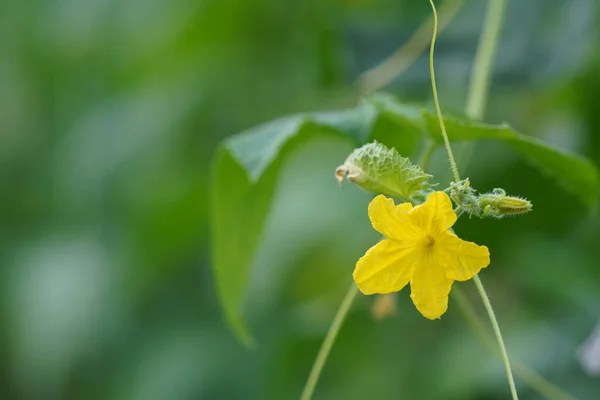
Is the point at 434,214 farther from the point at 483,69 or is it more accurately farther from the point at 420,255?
the point at 483,69

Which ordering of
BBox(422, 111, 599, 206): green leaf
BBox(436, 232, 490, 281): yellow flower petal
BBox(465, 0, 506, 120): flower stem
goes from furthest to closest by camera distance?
BBox(465, 0, 506, 120): flower stem, BBox(422, 111, 599, 206): green leaf, BBox(436, 232, 490, 281): yellow flower petal

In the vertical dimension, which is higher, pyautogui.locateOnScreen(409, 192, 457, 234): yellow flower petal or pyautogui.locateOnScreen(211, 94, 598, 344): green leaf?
pyautogui.locateOnScreen(211, 94, 598, 344): green leaf

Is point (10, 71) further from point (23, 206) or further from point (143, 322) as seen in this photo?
point (143, 322)

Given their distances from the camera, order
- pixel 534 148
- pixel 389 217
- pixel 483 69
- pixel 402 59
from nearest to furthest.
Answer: pixel 389 217, pixel 534 148, pixel 483 69, pixel 402 59

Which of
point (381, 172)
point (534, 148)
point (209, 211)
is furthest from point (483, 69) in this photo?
point (209, 211)

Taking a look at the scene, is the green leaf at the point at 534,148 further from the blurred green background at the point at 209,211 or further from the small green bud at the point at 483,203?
the blurred green background at the point at 209,211

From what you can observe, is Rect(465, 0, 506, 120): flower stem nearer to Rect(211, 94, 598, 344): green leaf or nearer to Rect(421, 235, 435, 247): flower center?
Rect(211, 94, 598, 344): green leaf

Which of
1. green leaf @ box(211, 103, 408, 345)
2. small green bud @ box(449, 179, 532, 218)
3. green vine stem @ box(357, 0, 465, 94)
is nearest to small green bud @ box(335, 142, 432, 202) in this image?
small green bud @ box(449, 179, 532, 218)

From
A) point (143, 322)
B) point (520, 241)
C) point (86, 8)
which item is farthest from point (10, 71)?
A: point (520, 241)
